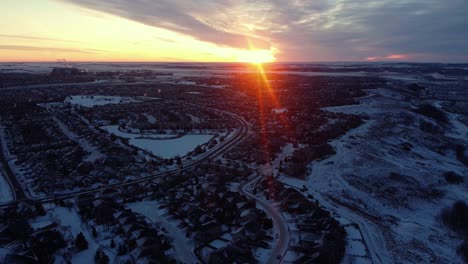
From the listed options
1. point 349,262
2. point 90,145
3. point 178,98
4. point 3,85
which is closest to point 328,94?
point 178,98

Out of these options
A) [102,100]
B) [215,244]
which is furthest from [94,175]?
Answer: [102,100]

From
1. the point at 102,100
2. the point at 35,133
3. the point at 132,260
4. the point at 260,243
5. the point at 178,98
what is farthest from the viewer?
the point at 178,98

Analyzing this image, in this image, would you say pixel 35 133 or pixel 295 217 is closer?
pixel 295 217

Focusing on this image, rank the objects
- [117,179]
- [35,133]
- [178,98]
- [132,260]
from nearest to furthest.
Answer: [132,260], [117,179], [35,133], [178,98]

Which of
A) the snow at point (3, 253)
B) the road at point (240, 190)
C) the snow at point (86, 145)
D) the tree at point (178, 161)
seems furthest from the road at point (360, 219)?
the snow at point (86, 145)

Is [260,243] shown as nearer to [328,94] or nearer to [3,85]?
[328,94]

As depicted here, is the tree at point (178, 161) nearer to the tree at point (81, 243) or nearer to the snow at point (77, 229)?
the snow at point (77, 229)
